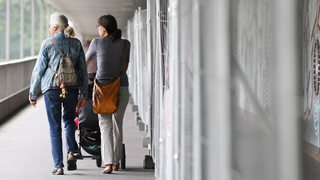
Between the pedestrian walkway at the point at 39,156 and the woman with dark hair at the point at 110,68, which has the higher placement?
the woman with dark hair at the point at 110,68

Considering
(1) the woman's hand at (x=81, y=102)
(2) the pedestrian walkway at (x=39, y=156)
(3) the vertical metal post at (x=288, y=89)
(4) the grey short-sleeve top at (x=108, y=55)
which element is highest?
(4) the grey short-sleeve top at (x=108, y=55)

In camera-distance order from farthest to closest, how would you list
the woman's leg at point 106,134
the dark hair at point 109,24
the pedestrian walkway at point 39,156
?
the pedestrian walkway at point 39,156
the woman's leg at point 106,134
the dark hair at point 109,24

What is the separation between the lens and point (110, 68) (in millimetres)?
8672

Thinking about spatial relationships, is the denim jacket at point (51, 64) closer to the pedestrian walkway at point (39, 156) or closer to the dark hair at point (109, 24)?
the dark hair at point (109, 24)

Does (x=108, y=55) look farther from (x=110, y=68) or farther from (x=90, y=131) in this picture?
(x=90, y=131)

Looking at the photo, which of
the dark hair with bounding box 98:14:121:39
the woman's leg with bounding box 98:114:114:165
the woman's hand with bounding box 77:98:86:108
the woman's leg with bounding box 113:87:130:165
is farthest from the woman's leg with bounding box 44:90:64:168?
the dark hair with bounding box 98:14:121:39

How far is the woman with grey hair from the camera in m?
8.42

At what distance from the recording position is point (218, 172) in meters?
2.72

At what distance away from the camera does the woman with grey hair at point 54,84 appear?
8422 millimetres

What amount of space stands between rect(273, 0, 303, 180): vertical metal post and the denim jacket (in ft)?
22.4

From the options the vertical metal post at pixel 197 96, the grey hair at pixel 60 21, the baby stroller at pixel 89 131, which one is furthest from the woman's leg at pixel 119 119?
the vertical metal post at pixel 197 96

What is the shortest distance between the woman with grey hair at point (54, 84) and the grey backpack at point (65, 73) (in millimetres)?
38

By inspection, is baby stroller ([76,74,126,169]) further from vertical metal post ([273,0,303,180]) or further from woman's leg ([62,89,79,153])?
vertical metal post ([273,0,303,180])

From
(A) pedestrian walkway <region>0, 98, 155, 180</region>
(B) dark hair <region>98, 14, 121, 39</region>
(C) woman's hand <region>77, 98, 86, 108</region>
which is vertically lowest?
(A) pedestrian walkway <region>0, 98, 155, 180</region>
